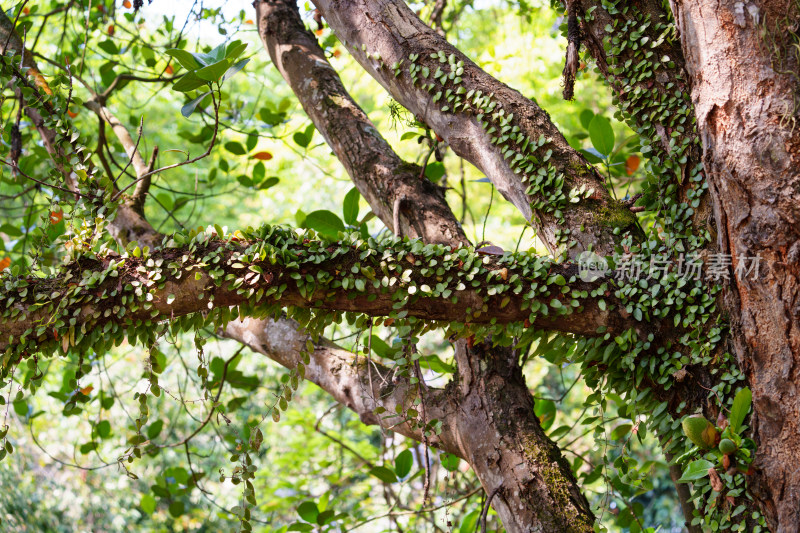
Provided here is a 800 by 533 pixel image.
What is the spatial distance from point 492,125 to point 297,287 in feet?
2.45

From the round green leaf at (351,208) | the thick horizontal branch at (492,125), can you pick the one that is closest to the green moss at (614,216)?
the thick horizontal branch at (492,125)

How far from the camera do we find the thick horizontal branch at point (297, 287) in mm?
1421

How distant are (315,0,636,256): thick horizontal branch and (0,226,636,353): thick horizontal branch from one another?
226mm

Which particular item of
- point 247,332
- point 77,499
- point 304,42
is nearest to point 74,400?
point 247,332

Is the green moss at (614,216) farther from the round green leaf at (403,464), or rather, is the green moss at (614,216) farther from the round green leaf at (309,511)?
the round green leaf at (309,511)

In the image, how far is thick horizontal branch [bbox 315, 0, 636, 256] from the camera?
5.64 feet

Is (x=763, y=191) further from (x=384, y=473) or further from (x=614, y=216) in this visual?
(x=384, y=473)

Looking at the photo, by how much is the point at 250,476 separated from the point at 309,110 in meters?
1.32

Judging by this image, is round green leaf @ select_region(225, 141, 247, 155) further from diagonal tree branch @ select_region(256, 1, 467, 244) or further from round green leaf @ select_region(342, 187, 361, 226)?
round green leaf @ select_region(342, 187, 361, 226)

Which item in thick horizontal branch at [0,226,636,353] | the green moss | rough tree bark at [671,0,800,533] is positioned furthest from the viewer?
the green moss

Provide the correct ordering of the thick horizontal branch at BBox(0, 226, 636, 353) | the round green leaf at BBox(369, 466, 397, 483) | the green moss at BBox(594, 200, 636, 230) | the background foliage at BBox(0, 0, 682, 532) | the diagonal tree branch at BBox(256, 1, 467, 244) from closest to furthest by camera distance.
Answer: the thick horizontal branch at BBox(0, 226, 636, 353), the green moss at BBox(594, 200, 636, 230), the diagonal tree branch at BBox(256, 1, 467, 244), the round green leaf at BBox(369, 466, 397, 483), the background foliage at BBox(0, 0, 682, 532)

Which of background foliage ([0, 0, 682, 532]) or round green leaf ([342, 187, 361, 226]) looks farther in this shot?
background foliage ([0, 0, 682, 532])

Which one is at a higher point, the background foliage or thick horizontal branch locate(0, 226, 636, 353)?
the background foliage

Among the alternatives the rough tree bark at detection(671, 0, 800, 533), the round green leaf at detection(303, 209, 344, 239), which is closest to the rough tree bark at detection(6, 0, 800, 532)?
the rough tree bark at detection(671, 0, 800, 533)
